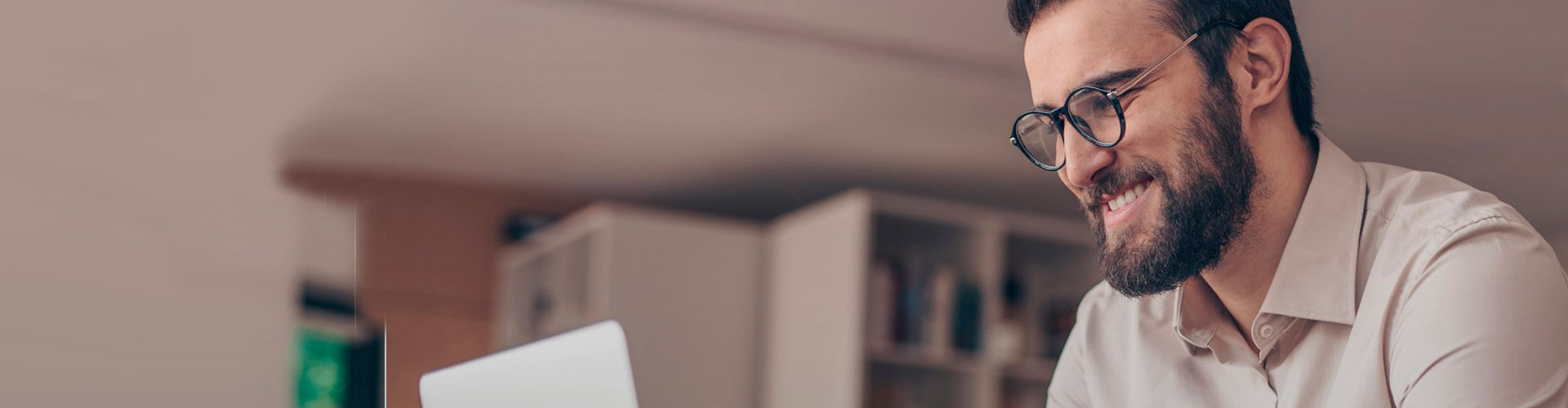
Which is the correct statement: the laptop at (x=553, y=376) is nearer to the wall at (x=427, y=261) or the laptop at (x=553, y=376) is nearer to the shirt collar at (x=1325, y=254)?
the shirt collar at (x=1325, y=254)

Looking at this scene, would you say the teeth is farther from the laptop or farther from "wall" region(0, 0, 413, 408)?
"wall" region(0, 0, 413, 408)

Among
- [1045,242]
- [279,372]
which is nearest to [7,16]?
[279,372]

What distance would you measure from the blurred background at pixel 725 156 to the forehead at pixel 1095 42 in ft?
2.25

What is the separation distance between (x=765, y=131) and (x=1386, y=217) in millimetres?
2754

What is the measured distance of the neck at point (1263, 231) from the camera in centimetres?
136

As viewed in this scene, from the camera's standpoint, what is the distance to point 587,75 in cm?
348

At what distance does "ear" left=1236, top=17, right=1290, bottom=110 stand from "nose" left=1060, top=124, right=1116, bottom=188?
15 cm

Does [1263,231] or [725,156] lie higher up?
[1263,231]

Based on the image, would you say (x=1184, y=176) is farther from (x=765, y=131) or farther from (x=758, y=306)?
(x=758, y=306)

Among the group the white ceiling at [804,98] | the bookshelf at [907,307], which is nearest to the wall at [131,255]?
the white ceiling at [804,98]

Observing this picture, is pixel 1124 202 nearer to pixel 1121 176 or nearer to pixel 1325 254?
pixel 1121 176

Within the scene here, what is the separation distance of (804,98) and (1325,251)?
243 cm

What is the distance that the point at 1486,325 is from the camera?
1.04 m

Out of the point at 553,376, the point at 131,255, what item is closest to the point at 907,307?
the point at 553,376
